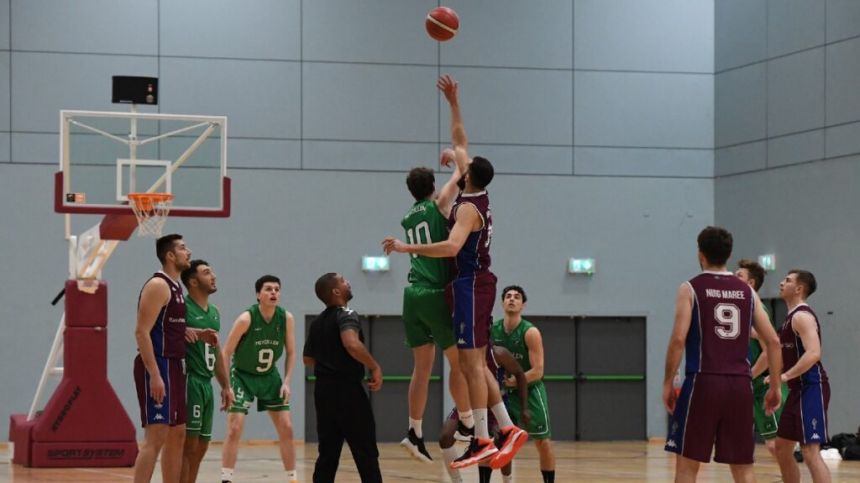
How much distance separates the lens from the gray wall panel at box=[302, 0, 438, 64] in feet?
69.8

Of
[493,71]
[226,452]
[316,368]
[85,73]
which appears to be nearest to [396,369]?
[493,71]

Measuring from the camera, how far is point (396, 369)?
21.5 m

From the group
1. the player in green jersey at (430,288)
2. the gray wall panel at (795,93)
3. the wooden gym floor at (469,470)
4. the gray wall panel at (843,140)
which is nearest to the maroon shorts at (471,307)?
the player in green jersey at (430,288)

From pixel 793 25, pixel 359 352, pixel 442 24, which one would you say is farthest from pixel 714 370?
pixel 793 25

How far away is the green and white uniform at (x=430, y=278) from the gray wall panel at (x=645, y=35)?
43.0 ft

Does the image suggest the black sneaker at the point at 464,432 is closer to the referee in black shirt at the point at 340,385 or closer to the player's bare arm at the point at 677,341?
the referee in black shirt at the point at 340,385

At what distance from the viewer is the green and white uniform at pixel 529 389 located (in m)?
12.0

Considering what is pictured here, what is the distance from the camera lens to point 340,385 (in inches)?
387

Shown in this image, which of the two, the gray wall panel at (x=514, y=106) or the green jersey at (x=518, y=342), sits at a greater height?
the gray wall panel at (x=514, y=106)

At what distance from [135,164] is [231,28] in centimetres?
647

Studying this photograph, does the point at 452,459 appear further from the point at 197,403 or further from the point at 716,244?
the point at 716,244

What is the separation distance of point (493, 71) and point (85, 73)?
22.1 feet

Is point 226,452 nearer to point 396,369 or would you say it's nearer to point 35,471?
point 35,471

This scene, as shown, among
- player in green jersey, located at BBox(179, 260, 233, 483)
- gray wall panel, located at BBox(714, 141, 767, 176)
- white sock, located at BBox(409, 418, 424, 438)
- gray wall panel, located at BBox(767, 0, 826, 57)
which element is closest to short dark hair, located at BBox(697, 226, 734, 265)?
white sock, located at BBox(409, 418, 424, 438)
